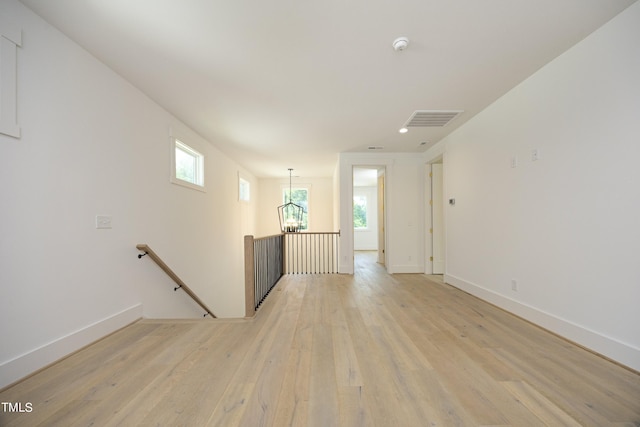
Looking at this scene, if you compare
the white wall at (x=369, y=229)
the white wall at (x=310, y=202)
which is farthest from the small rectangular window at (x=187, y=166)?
the white wall at (x=369, y=229)

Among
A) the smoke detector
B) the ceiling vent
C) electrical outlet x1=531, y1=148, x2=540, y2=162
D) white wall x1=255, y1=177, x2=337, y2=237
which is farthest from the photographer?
white wall x1=255, y1=177, x2=337, y2=237

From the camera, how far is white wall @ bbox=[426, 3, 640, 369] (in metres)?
1.84

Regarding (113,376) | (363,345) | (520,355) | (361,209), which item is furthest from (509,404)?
(361,209)

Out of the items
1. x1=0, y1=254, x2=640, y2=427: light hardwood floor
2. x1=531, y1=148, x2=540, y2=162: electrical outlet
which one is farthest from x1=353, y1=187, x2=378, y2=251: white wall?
x1=531, y1=148, x2=540, y2=162: electrical outlet

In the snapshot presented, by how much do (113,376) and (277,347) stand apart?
1180mm

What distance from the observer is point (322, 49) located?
213 cm

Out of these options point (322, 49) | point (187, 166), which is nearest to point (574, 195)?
point (322, 49)

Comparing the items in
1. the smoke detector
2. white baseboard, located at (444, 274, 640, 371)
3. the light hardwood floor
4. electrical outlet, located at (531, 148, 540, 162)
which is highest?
the smoke detector

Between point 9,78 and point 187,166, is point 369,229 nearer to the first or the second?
point 187,166

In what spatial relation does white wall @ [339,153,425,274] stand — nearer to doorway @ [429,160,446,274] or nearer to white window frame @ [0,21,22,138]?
doorway @ [429,160,446,274]

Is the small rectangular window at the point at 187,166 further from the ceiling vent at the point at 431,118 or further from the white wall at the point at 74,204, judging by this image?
the ceiling vent at the point at 431,118

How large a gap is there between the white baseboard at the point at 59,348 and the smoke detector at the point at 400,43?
3.61 metres

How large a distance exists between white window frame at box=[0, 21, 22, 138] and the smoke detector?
2758mm

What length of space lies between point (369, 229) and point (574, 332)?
790 centimetres
